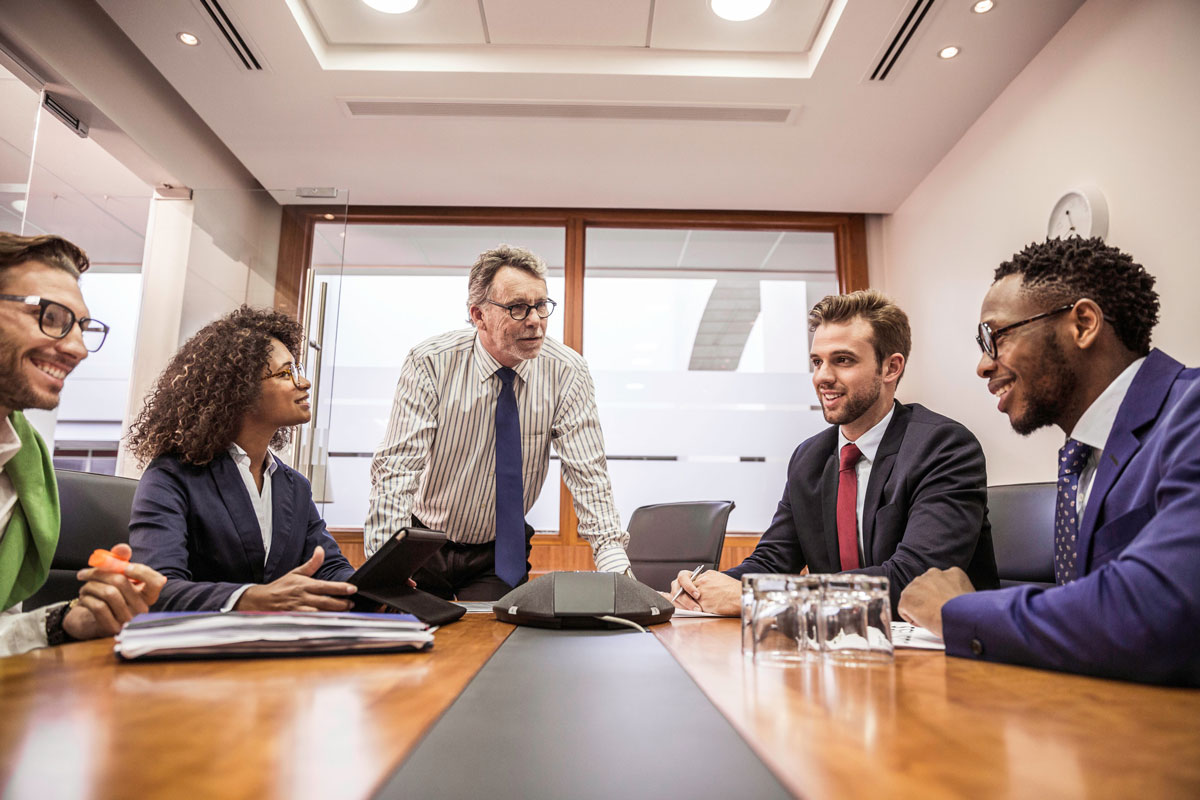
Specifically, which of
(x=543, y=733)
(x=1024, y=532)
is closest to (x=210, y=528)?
(x=543, y=733)

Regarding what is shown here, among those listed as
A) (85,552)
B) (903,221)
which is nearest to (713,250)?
(903,221)

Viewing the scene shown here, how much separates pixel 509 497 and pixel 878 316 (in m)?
1.12

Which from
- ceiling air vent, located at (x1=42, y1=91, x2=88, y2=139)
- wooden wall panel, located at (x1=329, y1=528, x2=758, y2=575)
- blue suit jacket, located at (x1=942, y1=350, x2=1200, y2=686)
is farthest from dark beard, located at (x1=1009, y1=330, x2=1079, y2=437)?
ceiling air vent, located at (x1=42, y1=91, x2=88, y2=139)

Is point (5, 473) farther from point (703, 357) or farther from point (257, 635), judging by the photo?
point (703, 357)

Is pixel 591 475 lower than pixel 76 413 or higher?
lower

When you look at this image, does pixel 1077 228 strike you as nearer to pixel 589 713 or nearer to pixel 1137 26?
pixel 1137 26

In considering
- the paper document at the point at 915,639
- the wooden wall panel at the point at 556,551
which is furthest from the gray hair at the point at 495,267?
the wooden wall panel at the point at 556,551

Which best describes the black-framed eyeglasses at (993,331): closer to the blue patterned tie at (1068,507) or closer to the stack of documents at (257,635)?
the blue patterned tie at (1068,507)

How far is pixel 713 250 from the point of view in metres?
4.59

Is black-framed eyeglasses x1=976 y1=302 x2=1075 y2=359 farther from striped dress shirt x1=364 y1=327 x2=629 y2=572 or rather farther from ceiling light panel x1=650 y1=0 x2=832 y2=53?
ceiling light panel x1=650 y1=0 x2=832 y2=53

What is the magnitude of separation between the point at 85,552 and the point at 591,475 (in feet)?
4.03

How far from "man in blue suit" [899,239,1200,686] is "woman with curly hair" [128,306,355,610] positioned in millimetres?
916

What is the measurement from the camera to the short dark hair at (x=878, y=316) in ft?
6.48

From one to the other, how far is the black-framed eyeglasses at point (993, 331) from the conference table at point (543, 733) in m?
0.84
